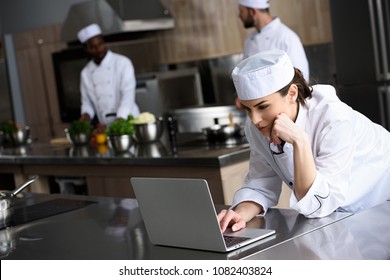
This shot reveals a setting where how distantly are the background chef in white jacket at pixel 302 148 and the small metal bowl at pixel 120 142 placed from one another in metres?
1.89

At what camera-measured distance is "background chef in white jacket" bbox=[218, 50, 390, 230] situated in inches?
72.0

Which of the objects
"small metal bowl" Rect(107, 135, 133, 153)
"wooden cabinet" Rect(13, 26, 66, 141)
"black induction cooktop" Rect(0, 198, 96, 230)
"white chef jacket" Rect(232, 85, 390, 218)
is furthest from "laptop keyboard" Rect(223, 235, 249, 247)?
"wooden cabinet" Rect(13, 26, 66, 141)

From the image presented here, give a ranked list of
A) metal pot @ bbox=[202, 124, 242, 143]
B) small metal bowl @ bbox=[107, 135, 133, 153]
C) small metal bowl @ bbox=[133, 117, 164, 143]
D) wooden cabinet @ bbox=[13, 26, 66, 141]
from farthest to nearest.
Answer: wooden cabinet @ bbox=[13, 26, 66, 141] < small metal bowl @ bbox=[133, 117, 164, 143] < small metal bowl @ bbox=[107, 135, 133, 153] < metal pot @ bbox=[202, 124, 242, 143]

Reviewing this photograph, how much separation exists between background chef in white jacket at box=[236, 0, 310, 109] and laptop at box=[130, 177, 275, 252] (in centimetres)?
280

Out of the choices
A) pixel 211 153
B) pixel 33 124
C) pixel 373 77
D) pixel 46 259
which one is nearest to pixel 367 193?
pixel 46 259

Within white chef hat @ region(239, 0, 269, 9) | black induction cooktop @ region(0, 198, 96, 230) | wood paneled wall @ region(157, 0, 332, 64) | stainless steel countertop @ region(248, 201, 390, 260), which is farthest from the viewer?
wood paneled wall @ region(157, 0, 332, 64)

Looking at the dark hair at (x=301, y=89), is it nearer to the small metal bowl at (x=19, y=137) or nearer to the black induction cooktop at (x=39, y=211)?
the black induction cooktop at (x=39, y=211)

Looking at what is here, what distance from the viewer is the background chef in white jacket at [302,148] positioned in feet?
6.00

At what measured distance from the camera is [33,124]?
8.02 meters

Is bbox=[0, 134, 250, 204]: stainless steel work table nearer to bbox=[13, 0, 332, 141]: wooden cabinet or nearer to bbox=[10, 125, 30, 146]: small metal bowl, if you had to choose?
bbox=[10, 125, 30, 146]: small metal bowl

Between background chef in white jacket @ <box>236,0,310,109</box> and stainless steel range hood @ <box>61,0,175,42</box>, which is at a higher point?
stainless steel range hood @ <box>61,0,175,42</box>

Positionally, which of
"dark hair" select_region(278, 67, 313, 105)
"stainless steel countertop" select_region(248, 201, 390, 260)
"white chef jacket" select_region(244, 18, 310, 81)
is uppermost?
"white chef jacket" select_region(244, 18, 310, 81)

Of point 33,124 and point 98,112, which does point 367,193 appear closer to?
point 98,112

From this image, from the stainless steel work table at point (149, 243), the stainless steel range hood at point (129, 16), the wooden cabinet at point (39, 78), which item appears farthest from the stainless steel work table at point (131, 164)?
the wooden cabinet at point (39, 78)
